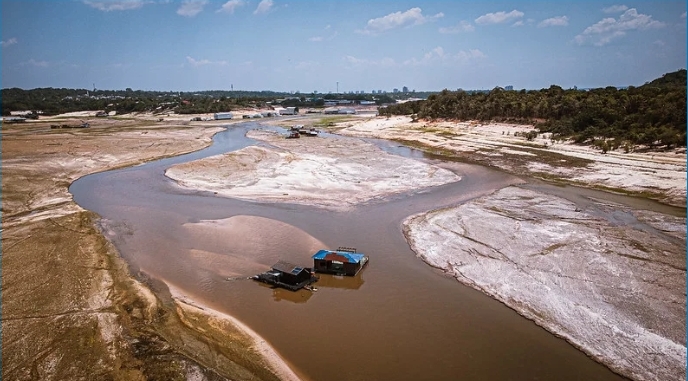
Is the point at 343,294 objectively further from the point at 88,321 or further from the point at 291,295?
the point at 88,321

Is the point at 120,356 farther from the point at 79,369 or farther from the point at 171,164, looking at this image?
the point at 171,164

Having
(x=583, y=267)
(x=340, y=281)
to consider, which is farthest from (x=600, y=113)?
(x=340, y=281)

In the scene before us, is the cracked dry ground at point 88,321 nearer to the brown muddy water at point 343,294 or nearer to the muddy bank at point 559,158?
the brown muddy water at point 343,294

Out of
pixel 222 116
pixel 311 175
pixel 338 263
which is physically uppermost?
pixel 222 116

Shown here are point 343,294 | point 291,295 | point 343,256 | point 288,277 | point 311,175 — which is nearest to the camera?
point 291,295

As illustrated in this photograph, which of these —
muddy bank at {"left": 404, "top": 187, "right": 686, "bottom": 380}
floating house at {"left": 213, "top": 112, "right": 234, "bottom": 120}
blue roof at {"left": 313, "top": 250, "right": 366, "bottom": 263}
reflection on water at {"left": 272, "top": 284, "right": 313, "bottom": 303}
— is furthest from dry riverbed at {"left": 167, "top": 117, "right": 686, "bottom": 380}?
floating house at {"left": 213, "top": 112, "right": 234, "bottom": 120}

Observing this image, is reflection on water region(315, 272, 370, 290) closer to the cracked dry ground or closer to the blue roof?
the blue roof

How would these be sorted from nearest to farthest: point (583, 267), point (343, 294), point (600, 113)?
point (343, 294)
point (583, 267)
point (600, 113)
